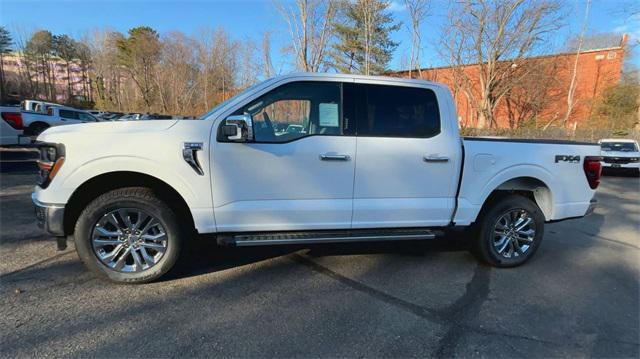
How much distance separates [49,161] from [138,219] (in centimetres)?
93

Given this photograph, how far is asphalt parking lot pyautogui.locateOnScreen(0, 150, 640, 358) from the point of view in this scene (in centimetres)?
253

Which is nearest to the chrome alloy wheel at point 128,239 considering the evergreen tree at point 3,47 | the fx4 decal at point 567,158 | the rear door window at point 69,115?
the fx4 decal at point 567,158

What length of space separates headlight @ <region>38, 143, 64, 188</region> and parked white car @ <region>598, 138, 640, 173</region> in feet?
53.3

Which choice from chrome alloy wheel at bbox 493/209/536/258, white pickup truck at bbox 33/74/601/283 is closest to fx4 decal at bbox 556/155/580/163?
white pickup truck at bbox 33/74/601/283

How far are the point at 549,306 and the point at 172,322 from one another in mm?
3402

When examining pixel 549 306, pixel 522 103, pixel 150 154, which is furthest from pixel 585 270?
pixel 522 103

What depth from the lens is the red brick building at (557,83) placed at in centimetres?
3125

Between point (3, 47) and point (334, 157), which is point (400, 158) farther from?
point (3, 47)

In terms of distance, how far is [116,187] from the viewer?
10.9 feet

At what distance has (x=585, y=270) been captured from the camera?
4.19 metres

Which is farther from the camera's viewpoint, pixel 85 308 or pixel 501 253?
pixel 501 253

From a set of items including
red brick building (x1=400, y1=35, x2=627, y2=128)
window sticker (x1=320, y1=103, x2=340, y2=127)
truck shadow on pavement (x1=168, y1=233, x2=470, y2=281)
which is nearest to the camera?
window sticker (x1=320, y1=103, x2=340, y2=127)

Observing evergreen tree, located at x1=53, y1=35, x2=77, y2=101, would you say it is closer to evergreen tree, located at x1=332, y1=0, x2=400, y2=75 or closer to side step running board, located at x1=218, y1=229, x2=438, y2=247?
evergreen tree, located at x1=332, y1=0, x2=400, y2=75

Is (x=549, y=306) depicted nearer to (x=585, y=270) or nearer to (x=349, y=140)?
(x=585, y=270)
